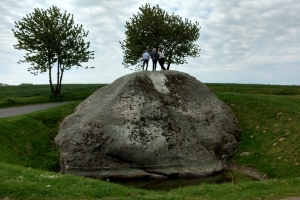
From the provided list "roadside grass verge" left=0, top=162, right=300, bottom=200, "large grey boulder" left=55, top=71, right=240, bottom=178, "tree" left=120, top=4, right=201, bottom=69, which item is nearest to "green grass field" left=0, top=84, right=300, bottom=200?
"roadside grass verge" left=0, top=162, right=300, bottom=200

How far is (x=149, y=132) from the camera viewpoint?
28.7m

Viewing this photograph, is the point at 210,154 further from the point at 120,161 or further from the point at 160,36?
the point at 160,36

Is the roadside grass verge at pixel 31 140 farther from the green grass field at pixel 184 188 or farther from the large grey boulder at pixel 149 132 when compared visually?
the large grey boulder at pixel 149 132

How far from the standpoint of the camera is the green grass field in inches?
640

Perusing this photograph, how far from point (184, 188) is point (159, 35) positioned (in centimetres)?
4886

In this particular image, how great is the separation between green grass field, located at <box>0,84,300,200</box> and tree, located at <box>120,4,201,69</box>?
920 inches

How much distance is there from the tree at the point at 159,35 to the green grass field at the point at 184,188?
2336cm

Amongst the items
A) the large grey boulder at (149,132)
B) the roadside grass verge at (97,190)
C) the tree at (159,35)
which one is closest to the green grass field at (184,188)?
the roadside grass verge at (97,190)

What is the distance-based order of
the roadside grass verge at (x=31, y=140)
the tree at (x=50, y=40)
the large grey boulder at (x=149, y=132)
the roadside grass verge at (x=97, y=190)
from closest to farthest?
the roadside grass verge at (x=97, y=190), the large grey boulder at (x=149, y=132), the roadside grass verge at (x=31, y=140), the tree at (x=50, y=40)

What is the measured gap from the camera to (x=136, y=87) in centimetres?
3222

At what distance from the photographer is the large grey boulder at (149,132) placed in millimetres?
26797

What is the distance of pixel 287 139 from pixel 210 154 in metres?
7.76

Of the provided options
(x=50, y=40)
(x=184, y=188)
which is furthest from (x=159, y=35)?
(x=184, y=188)

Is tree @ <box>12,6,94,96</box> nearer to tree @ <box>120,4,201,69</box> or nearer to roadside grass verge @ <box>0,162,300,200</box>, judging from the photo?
tree @ <box>120,4,201,69</box>
